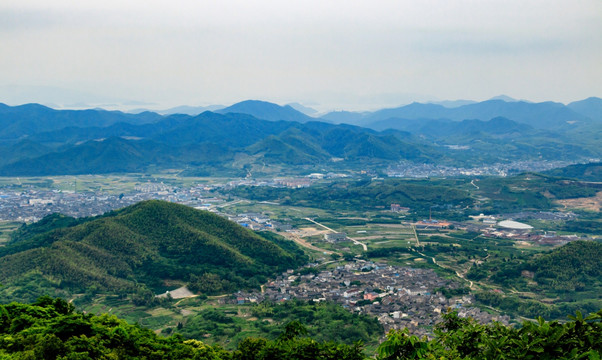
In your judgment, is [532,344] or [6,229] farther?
[6,229]

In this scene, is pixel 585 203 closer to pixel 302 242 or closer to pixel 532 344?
pixel 302 242

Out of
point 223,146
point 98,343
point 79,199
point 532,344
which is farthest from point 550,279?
point 223,146

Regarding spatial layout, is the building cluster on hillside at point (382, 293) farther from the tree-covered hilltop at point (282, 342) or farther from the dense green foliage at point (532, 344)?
the dense green foliage at point (532, 344)

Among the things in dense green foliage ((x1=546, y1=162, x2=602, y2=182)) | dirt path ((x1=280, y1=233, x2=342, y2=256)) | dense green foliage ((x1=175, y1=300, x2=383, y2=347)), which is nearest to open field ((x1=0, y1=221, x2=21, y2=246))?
dirt path ((x1=280, y1=233, x2=342, y2=256))

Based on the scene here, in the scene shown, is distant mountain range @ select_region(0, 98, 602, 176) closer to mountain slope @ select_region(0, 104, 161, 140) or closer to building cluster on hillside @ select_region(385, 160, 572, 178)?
mountain slope @ select_region(0, 104, 161, 140)

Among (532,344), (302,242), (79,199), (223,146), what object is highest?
(223,146)

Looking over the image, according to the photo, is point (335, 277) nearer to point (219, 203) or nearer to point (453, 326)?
point (453, 326)

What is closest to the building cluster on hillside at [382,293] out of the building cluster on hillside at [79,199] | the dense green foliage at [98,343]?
the dense green foliage at [98,343]
